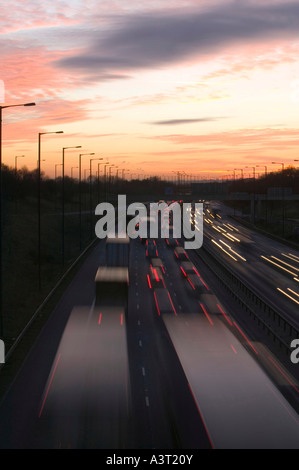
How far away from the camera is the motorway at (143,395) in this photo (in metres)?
14.5

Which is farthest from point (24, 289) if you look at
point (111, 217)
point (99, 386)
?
point (111, 217)

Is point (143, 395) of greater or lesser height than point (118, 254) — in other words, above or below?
below

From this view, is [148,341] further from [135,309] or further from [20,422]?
[20,422]

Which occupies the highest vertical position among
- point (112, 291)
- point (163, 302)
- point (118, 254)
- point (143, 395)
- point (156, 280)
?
point (118, 254)

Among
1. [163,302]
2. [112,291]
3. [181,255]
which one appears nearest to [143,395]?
[112,291]

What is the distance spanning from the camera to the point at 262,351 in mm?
27547

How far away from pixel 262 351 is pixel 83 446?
1517cm

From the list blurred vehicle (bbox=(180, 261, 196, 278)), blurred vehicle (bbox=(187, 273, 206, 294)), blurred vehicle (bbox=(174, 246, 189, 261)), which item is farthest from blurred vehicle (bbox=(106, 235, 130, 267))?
blurred vehicle (bbox=(174, 246, 189, 261))

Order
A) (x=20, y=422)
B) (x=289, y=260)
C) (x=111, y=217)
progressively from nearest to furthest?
(x=20, y=422)
(x=289, y=260)
(x=111, y=217)

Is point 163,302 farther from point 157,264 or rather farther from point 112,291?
point 157,264

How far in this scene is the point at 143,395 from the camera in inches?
941

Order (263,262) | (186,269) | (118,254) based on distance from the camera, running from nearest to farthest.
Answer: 1. (118,254)
2. (186,269)
3. (263,262)

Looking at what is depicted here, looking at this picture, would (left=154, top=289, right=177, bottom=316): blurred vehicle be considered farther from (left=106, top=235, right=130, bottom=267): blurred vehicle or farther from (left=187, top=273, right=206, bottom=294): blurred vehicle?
(left=106, top=235, right=130, bottom=267): blurred vehicle

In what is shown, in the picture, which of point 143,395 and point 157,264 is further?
point 157,264
